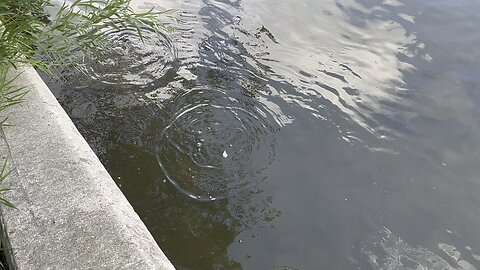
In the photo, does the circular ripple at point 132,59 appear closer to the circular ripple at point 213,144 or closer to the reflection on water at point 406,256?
the circular ripple at point 213,144

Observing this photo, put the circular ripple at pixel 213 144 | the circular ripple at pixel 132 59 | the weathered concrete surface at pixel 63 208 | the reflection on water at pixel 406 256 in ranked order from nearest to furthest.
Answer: the weathered concrete surface at pixel 63 208, the reflection on water at pixel 406 256, the circular ripple at pixel 213 144, the circular ripple at pixel 132 59

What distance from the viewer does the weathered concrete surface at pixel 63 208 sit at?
2.76 m

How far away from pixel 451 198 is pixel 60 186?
3.28 metres

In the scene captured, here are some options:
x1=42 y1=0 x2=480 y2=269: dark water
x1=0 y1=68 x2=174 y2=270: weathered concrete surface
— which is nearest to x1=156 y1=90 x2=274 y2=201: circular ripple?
x1=42 y1=0 x2=480 y2=269: dark water

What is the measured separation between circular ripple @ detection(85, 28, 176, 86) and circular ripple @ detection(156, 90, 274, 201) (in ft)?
1.79

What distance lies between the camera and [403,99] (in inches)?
218

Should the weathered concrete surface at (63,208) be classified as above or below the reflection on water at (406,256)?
above

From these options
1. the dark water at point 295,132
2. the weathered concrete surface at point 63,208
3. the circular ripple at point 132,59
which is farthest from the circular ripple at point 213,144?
the weathered concrete surface at point 63,208

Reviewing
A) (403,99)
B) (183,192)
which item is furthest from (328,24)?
(183,192)

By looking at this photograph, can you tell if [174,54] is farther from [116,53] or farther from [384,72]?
[384,72]

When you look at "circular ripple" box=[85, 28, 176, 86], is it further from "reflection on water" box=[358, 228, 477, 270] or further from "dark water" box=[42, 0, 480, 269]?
"reflection on water" box=[358, 228, 477, 270]

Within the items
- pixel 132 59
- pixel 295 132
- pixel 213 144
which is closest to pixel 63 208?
pixel 213 144

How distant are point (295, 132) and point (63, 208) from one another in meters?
2.59

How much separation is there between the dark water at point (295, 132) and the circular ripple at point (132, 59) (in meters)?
0.02
